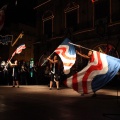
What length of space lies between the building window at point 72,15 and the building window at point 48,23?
2440 millimetres

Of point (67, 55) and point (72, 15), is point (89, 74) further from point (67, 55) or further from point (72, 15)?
point (72, 15)

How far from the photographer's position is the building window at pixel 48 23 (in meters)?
30.2

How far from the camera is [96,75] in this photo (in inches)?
342

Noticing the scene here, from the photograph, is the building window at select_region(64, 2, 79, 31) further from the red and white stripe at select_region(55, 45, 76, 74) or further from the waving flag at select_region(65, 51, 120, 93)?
the waving flag at select_region(65, 51, 120, 93)

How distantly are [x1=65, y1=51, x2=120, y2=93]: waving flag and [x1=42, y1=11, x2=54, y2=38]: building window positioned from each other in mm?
21341

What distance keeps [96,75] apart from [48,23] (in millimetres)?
22439

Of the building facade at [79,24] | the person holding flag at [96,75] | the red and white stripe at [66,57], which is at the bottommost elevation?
the person holding flag at [96,75]

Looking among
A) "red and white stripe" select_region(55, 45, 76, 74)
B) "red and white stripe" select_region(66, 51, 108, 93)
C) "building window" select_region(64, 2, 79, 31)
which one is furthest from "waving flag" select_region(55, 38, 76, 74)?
"building window" select_region(64, 2, 79, 31)

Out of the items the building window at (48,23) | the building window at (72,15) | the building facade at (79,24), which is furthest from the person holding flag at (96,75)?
the building window at (48,23)

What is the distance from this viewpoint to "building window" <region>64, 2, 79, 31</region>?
26.7 meters

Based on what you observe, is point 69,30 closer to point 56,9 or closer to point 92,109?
point 56,9

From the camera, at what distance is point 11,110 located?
8.63 meters

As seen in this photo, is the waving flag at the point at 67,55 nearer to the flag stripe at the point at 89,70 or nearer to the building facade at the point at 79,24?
the flag stripe at the point at 89,70

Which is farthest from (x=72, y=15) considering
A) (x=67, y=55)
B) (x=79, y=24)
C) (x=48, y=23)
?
(x=67, y=55)
